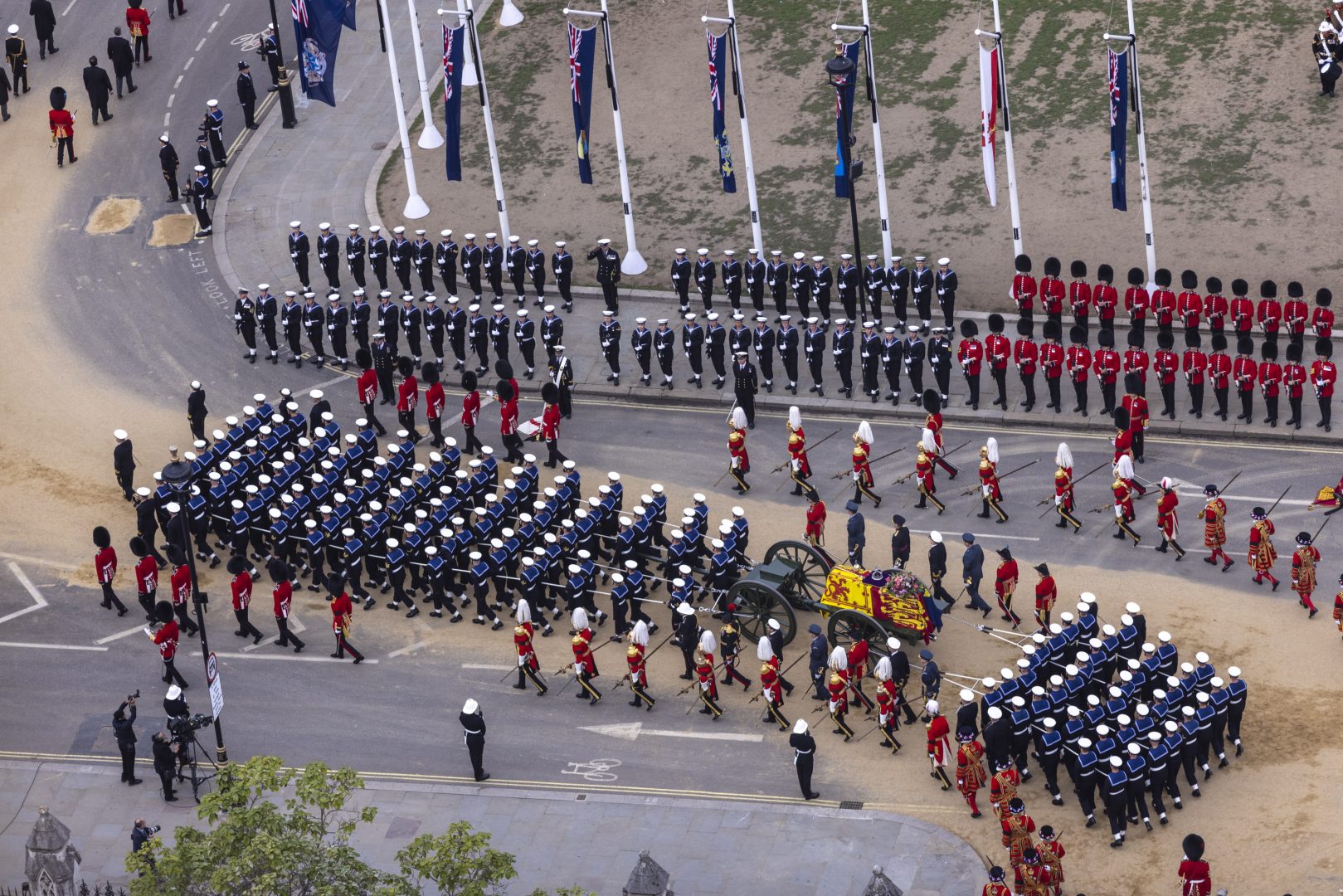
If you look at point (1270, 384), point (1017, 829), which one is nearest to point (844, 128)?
point (1270, 384)

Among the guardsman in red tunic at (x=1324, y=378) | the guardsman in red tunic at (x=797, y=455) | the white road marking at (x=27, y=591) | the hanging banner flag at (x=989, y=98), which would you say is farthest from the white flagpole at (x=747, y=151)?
the white road marking at (x=27, y=591)

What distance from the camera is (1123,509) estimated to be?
46.4 metres

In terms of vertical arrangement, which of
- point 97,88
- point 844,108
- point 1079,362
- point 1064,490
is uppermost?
point 97,88

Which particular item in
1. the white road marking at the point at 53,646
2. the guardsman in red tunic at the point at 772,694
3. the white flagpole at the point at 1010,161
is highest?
the white flagpole at the point at 1010,161

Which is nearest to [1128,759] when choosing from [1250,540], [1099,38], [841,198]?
[1250,540]

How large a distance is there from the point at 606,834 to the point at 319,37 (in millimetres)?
23062

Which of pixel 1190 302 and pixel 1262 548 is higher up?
pixel 1190 302

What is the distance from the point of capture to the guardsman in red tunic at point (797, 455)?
48.3 m

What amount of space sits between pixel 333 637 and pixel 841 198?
17.7 meters

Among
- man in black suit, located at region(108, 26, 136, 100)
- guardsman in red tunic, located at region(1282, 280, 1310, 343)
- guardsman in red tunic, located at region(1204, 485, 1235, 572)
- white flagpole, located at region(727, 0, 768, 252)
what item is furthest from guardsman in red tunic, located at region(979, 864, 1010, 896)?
man in black suit, located at region(108, 26, 136, 100)

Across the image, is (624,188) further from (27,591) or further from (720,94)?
(27,591)

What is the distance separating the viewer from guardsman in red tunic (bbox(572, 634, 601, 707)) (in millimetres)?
43406

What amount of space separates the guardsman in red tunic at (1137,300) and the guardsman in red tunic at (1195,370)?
1.37m

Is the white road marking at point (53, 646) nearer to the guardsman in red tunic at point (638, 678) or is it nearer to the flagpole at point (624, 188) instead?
the guardsman in red tunic at point (638, 678)
